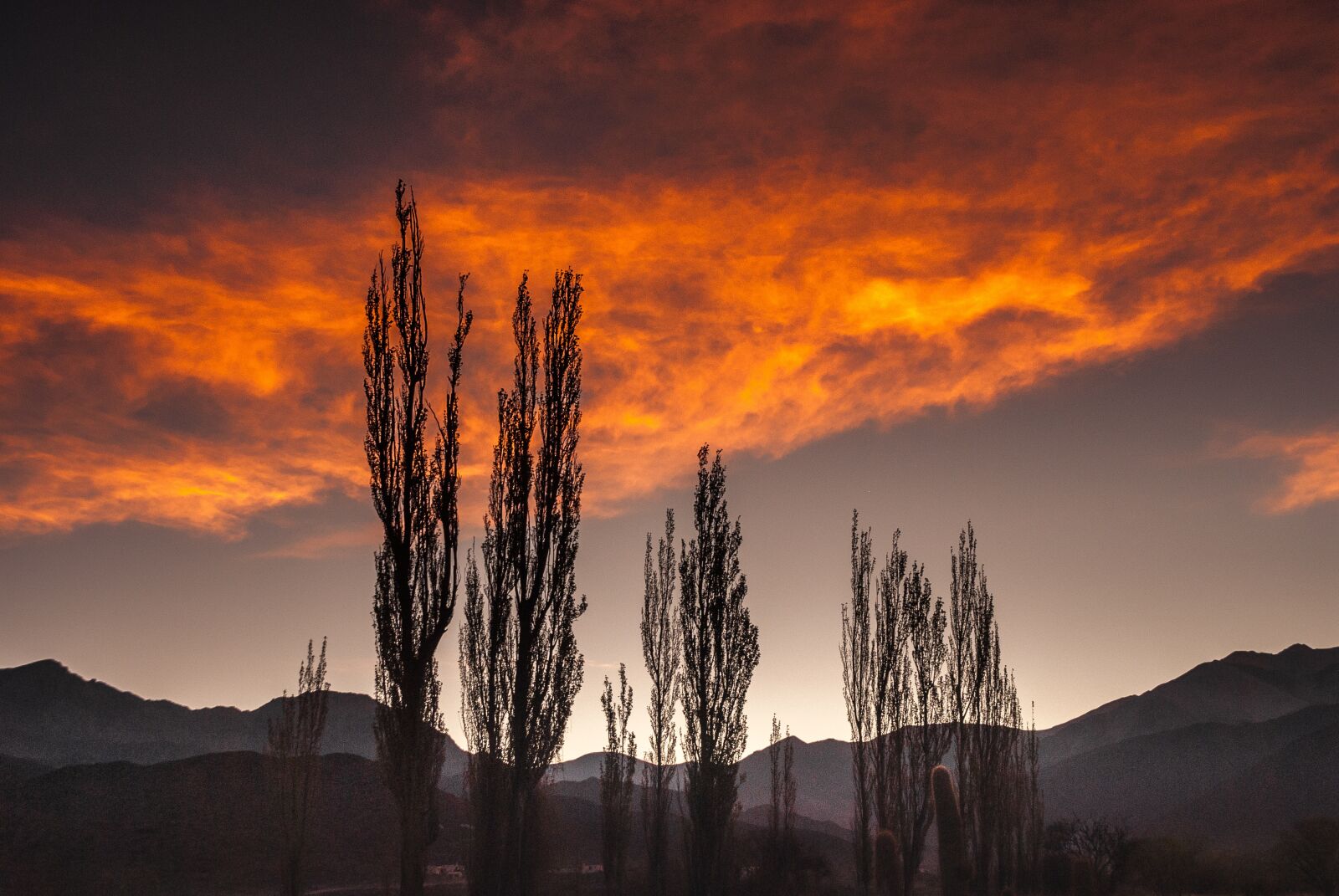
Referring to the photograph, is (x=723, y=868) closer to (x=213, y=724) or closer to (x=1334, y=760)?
(x=1334, y=760)

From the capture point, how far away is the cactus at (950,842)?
12.9 metres

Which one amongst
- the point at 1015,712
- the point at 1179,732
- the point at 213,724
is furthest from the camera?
the point at 213,724

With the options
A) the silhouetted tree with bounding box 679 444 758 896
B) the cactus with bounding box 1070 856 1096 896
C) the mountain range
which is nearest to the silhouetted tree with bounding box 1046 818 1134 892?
the cactus with bounding box 1070 856 1096 896

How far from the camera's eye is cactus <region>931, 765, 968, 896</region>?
42.2ft

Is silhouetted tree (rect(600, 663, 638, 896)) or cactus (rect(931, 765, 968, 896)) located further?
silhouetted tree (rect(600, 663, 638, 896))

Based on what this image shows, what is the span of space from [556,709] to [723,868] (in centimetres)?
588

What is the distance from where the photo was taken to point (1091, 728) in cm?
15225

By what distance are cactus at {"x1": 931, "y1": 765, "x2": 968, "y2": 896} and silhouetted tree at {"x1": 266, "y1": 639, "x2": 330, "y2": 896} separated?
1724 cm

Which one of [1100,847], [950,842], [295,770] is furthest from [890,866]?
[1100,847]

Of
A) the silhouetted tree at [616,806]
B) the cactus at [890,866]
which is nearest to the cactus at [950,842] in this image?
the cactus at [890,866]

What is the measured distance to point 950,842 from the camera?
1302 cm

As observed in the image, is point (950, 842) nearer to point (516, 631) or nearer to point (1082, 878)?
point (516, 631)

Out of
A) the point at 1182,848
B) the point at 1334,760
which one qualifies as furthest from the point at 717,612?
the point at 1334,760

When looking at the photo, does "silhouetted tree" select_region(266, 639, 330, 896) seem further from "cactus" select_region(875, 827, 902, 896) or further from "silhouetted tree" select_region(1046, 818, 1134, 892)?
"silhouetted tree" select_region(1046, 818, 1134, 892)
